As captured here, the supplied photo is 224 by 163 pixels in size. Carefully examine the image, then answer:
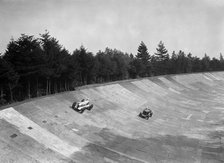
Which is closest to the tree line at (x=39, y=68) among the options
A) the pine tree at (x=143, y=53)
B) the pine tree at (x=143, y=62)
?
the pine tree at (x=143, y=62)

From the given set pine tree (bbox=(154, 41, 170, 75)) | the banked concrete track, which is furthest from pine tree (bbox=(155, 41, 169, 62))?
the banked concrete track

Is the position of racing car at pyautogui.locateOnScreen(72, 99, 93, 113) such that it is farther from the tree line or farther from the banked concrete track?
the tree line

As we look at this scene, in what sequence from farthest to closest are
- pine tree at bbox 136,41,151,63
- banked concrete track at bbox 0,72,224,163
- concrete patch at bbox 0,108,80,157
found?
pine tree at bbox 136,41,151,63 → concrete patch at bbox 0,108,80,157 → banked concrete track at bbox 0,72,224,163

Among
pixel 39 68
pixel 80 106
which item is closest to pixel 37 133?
pixel 80 106

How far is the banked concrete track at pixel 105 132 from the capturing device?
26.8 m

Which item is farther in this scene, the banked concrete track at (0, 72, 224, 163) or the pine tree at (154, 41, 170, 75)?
the pine tree at (154, 41, 170, 75)

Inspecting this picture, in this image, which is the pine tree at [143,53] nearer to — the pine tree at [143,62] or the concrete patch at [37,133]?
the pine tree at [143,62]

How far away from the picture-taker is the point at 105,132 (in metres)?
36.1

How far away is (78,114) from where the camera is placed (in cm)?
3975

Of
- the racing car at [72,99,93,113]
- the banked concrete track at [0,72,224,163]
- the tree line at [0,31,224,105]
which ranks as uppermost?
the tree line at [0,31,224,105]

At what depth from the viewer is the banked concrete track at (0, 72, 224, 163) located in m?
26.8

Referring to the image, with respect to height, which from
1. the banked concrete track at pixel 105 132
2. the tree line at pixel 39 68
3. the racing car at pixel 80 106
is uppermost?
the tree line at pixel 39 68

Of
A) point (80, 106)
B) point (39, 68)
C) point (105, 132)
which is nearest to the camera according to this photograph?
point (105, 132)

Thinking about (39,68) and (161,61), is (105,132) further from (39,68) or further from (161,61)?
(161,61)
